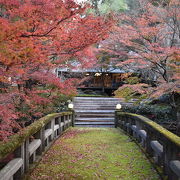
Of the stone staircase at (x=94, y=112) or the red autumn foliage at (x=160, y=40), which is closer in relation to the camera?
the red autumn foliage at (x=160, y=40)

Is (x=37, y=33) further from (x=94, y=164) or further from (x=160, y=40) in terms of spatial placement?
(x=160, y=40)

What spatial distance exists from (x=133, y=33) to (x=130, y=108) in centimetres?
757

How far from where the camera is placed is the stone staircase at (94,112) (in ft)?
42.4

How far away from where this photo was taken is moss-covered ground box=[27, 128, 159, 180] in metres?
3.71

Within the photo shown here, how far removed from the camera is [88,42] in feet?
15.6

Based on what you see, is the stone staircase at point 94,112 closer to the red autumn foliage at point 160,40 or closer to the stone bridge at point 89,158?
the red autumn foliage at point 160,40

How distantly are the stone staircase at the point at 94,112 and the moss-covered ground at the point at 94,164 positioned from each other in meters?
6.90

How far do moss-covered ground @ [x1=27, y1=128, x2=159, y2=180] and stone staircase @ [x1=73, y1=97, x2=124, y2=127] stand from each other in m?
6.90

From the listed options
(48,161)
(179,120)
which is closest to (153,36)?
(179,120)

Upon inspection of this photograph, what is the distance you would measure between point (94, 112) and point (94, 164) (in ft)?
35.0

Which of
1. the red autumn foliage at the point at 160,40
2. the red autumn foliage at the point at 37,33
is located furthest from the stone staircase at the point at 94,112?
the red autumn foliage at the point at 37,33

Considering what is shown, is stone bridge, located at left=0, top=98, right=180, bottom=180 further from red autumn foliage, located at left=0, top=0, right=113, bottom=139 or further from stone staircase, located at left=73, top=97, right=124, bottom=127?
stone staircase, located at left=73, top=97, right=124, bottom=127

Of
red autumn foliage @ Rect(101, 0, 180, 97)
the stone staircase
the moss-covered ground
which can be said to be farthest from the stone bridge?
the stone staircase

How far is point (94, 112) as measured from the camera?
49.2 feet
